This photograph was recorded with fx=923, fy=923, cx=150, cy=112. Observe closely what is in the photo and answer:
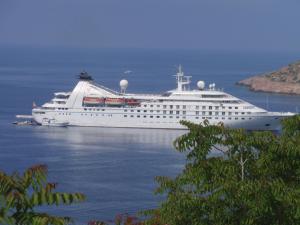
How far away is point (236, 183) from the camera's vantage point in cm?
721

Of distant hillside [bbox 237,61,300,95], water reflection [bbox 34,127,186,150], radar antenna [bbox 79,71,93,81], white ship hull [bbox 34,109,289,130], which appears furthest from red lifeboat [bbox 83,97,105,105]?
distant hillside [bbox 237,61,300,95]

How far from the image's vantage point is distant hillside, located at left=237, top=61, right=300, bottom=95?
73375 mm

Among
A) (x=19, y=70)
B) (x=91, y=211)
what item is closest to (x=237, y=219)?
(x=91, y=211)

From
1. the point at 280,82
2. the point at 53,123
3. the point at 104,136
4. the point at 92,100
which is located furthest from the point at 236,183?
the point at 280,82

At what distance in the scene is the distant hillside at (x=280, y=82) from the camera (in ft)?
241

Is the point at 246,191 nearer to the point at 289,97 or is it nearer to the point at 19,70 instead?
the point at 289,97

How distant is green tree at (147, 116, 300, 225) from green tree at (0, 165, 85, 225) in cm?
211

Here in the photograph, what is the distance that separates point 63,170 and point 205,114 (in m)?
18.5

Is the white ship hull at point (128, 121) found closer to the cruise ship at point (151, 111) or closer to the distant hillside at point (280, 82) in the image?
the cruise ship at point (151, 111)

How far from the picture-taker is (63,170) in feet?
92.7

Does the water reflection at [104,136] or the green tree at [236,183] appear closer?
the green tree at [236,183]

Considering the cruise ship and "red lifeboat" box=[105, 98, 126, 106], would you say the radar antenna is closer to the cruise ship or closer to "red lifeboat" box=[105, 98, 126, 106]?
the cruise ship

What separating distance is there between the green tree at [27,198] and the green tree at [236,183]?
83.1 inches

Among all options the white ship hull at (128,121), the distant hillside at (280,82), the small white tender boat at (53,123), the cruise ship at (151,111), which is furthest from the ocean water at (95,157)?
the distant hillside at (280,82)
